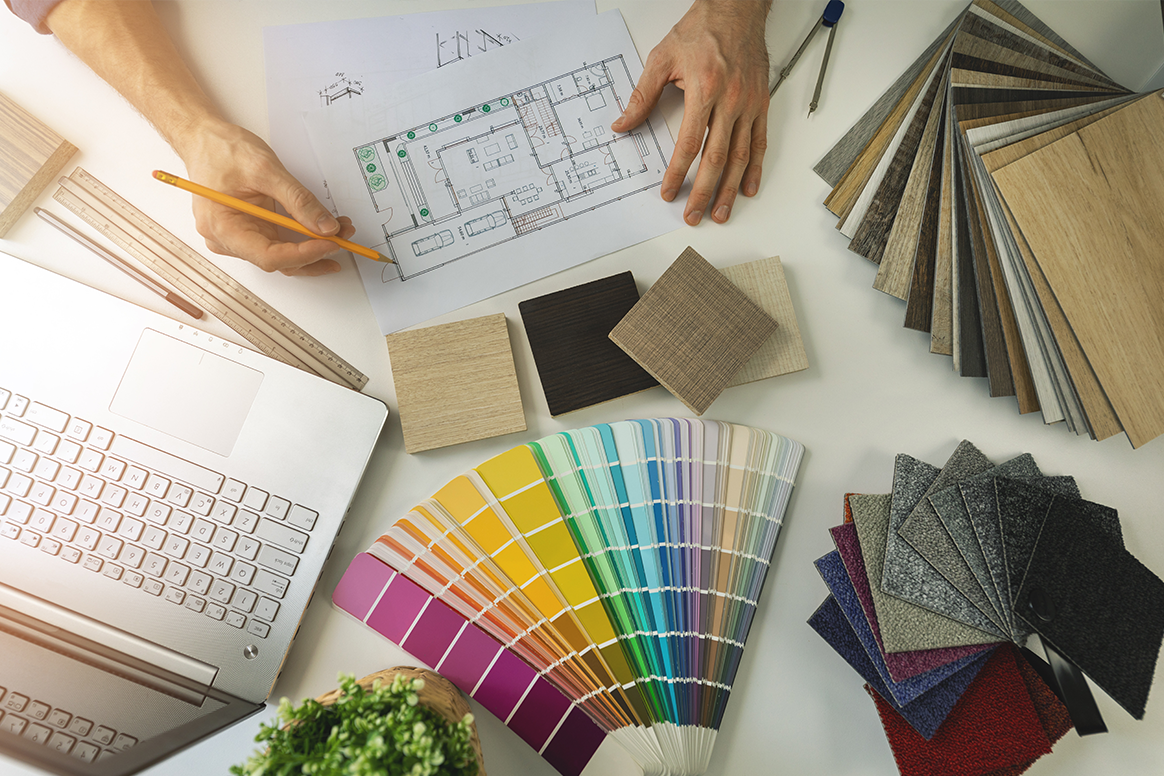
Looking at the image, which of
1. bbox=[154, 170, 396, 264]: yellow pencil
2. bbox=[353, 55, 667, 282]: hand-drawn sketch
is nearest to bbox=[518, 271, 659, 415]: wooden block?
bbox=[353, 55, 667, 282]: hand-drawn sketch

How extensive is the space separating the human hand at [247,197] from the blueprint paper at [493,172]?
88 millimetres

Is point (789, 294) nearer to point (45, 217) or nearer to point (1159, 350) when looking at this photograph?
point (1159, 350)

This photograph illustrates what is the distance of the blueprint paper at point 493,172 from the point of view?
1066mm

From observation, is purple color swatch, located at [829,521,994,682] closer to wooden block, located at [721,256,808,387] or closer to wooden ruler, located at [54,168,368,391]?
wooden block, located at [721,256,808,387]

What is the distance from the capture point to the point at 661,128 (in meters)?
1.13

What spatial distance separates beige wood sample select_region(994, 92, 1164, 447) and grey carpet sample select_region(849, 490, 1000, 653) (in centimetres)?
40

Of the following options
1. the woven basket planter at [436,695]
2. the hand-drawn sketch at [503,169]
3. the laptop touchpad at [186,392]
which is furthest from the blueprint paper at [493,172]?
the woven basket planter at [436,695]

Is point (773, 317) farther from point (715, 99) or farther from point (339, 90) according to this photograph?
point (339, 90)

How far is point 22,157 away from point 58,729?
2.91 ft

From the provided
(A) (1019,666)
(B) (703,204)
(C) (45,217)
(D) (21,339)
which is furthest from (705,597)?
(C) (45,217)

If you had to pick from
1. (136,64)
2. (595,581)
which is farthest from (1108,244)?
(136,64)

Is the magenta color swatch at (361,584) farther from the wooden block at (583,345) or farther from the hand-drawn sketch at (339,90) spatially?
the hand-drawn sketch at (339,90)

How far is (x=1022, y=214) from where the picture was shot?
92 centimetres

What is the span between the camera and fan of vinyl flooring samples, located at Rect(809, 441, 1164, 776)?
828mm
